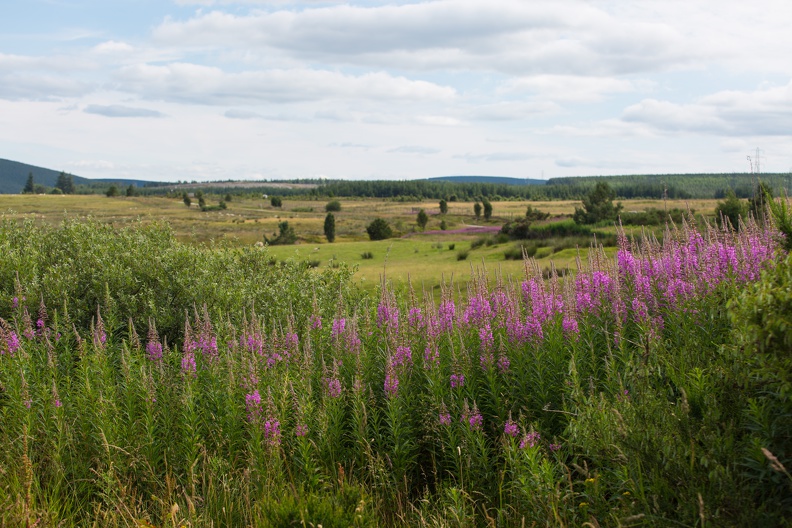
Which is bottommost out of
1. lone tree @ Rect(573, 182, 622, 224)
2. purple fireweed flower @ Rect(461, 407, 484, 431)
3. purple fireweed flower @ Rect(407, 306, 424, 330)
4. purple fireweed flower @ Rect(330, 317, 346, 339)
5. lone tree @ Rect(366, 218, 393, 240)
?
lone tree @ Rect(366, 218, 393, 240)

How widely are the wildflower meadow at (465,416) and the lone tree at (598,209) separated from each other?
39498 mm

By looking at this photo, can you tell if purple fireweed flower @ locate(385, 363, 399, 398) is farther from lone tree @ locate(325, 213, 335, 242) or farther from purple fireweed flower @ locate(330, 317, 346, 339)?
lone tree @ locate(325, 213, 335, 242)

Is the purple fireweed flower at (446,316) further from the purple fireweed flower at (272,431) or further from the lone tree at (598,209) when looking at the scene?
the lone tree at (598,209)

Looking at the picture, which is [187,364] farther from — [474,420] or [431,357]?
[474,420]

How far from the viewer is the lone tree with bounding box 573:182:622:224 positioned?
4772 cm

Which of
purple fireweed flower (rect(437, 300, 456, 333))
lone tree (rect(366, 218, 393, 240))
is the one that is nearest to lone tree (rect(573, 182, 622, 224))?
lone tree (rect(366, 218, 393, 240))

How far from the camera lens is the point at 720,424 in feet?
16.5

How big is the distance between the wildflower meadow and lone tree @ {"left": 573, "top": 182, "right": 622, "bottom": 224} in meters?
39.5

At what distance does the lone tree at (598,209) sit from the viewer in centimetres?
4772

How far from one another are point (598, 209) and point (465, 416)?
4589 cm

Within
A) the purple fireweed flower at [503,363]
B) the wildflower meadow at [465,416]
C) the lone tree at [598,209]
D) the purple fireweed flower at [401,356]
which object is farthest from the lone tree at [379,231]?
the purple fireweed flower at [503,363]

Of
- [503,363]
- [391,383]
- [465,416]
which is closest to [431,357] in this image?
[391,383]

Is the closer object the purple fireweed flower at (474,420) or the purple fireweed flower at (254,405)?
the purple fireweed flower at (474,420)

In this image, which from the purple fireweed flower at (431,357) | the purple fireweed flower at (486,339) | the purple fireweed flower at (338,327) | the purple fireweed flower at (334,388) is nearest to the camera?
the purple fireweed flower at (334,388)
